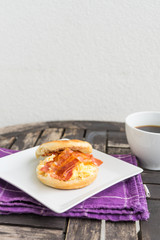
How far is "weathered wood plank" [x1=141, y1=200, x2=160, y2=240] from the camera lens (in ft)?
2.13

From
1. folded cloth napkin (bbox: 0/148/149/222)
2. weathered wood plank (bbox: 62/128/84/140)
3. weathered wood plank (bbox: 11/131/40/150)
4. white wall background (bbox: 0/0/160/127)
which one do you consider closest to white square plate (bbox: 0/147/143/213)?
folded cloth napkin (bbox: 0/148/149/222)

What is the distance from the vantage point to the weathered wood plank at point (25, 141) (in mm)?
1152

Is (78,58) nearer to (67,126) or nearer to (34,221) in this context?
(67,126)

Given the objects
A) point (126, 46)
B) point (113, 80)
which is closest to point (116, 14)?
point (126, 46)

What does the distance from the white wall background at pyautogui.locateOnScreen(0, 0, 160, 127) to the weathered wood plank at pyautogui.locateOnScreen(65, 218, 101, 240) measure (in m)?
1.02

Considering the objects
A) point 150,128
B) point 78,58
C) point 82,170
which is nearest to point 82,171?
point 82,170

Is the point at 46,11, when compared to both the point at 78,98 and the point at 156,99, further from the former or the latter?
the point at 156,99

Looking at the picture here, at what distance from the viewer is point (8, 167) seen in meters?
0.92

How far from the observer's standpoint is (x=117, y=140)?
1214 mm

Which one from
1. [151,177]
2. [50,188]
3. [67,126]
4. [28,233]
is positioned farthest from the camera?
[67,126]

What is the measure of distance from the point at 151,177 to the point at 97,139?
360 mm

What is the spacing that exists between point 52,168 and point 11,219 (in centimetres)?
18

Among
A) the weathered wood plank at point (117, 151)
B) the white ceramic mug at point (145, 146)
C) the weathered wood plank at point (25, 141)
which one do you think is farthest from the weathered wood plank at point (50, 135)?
the white ceramic mug at point (145, 146)

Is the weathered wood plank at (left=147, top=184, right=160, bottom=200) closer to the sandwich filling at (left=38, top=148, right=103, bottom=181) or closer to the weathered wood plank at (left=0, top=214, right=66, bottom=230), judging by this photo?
the sandwich filling at (left=38, top=148, right=103, bottom=181)
